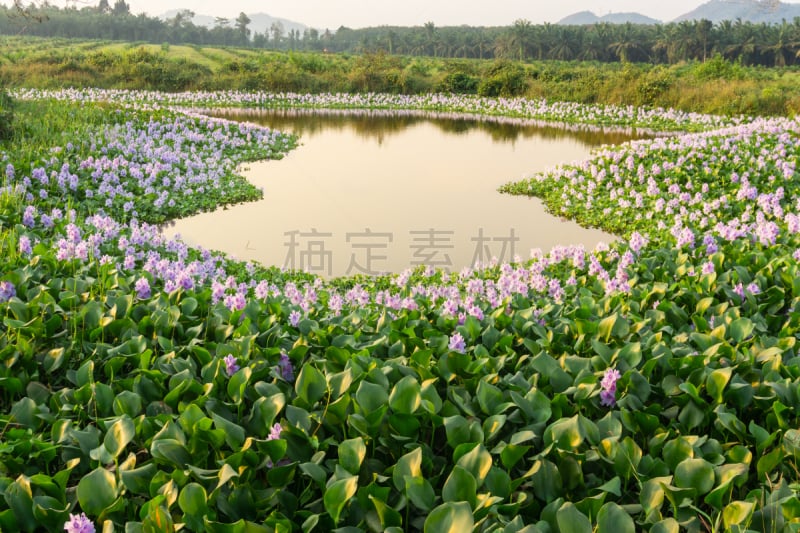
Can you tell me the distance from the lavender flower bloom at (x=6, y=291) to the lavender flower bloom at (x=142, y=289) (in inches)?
25.6

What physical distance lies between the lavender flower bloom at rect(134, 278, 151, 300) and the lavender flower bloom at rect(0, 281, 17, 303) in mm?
651

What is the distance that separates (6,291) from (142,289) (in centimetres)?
71

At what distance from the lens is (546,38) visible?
60.6m

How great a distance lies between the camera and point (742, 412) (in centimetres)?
292

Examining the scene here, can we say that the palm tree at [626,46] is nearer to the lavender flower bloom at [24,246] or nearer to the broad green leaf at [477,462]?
the lavender flower bloom at [24,246]

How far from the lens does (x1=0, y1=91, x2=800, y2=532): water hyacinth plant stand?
2035mm

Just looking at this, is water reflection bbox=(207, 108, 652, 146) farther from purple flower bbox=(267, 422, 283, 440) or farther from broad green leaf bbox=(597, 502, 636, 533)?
broad green leaf bbox=(597, 502, 636, 533)

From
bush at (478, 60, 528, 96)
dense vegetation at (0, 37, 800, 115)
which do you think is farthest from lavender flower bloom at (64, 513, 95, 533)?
bush at (478, 60, 528, 96)

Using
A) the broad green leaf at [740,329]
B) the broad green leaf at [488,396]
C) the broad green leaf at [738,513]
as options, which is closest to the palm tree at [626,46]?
the broad green leaf at [740,329]

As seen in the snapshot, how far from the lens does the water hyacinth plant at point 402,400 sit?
2.04 metres

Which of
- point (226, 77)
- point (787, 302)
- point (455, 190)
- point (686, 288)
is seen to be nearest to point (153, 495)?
point (686, 288)

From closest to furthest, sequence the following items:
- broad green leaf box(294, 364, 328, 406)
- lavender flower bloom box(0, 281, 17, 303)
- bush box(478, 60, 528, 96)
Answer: broad green leaf box(294, 364, 328, 406)
lavender flower bloom box(0, 281, 17, 303)
bush box(478, 60, 528, 96)

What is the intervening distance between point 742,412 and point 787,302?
196 centimetres

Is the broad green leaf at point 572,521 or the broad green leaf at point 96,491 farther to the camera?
the broad green leaf at point 96,491
